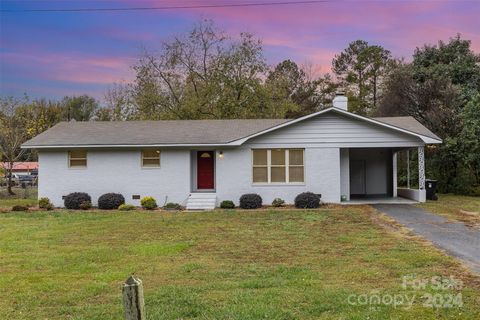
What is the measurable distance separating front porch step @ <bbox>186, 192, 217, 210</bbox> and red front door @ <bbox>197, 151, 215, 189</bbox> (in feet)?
2.69

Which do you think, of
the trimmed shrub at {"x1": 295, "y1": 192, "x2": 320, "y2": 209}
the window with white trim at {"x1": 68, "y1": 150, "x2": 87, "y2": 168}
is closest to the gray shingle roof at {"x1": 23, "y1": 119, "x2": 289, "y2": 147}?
the window with white trim at {"x1": 68, "y1": 150, "x2": 87, "y2": 168}

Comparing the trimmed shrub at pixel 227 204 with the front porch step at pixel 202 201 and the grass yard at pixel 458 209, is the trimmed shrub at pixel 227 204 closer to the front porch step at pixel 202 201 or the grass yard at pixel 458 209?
the front porch step at pixel 202 201

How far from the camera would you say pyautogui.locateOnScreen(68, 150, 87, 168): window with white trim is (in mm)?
19672

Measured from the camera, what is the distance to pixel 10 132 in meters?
30.0

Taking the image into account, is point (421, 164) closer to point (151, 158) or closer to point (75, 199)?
point (151, 158)

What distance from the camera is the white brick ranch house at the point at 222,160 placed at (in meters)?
18.7

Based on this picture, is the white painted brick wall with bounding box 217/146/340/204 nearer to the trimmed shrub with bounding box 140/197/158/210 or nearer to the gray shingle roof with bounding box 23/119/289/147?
the gray shingle roof with bounding box 23/119/289/147

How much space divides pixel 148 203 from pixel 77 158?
413cm

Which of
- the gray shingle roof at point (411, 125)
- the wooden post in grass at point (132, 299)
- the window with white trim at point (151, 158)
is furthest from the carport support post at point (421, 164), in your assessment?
the wooden post in grass at point (132, 299)

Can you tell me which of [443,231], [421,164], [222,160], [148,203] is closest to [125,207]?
[148,203]

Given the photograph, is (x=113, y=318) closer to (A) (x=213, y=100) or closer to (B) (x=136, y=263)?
(B) (x=136, y=263)

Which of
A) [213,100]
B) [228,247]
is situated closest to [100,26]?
[213,100]

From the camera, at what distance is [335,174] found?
744 inches

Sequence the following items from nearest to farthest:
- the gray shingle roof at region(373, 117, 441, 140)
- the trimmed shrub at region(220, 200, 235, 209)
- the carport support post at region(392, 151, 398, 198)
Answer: the trimmed shrub at region(220, 200, 235, 209)
the gray shingle roof at region(373, 117, 441, 140)
the carport support post at region(392, 151, 398, 198)
